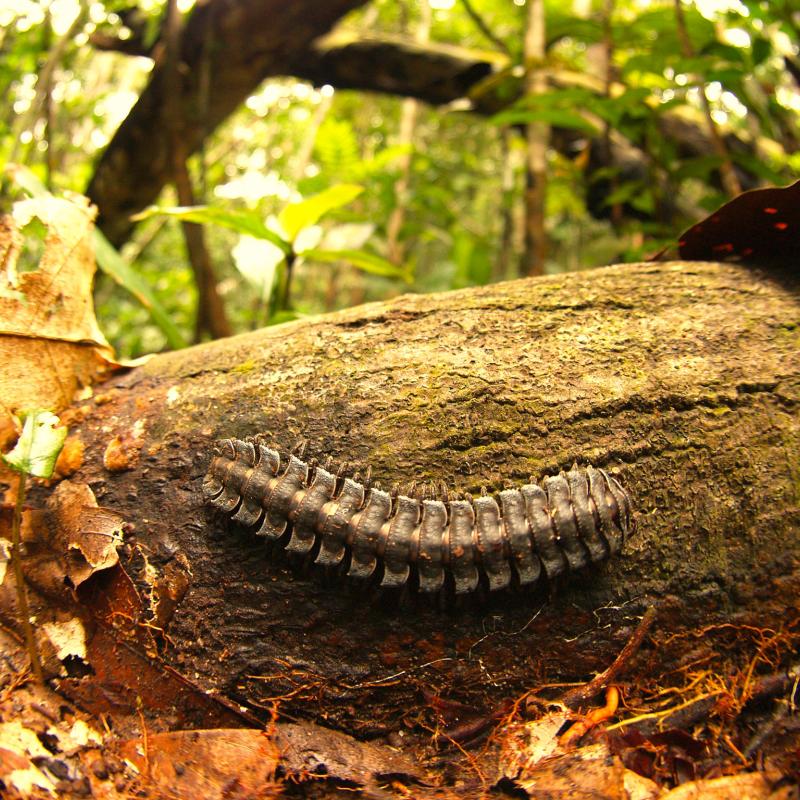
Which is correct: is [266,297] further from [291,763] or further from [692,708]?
[692,708]

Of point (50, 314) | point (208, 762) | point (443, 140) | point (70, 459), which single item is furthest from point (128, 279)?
point (443, 140)

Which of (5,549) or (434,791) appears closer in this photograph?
(434,791)

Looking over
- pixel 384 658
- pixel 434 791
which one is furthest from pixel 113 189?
pixel 434 791

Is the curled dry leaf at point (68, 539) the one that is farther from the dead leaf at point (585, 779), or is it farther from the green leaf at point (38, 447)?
the dead leaf at point (585, 779)

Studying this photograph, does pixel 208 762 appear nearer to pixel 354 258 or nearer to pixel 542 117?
pixel 354 258

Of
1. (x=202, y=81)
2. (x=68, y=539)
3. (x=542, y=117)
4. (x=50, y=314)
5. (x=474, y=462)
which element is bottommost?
(x=68, y=539)

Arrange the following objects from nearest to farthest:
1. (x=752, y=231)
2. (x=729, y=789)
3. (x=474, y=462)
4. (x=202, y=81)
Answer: (x=729, y=789) → (x=474, y=462) → (x=752, y=231) → (x=202, y=81)
